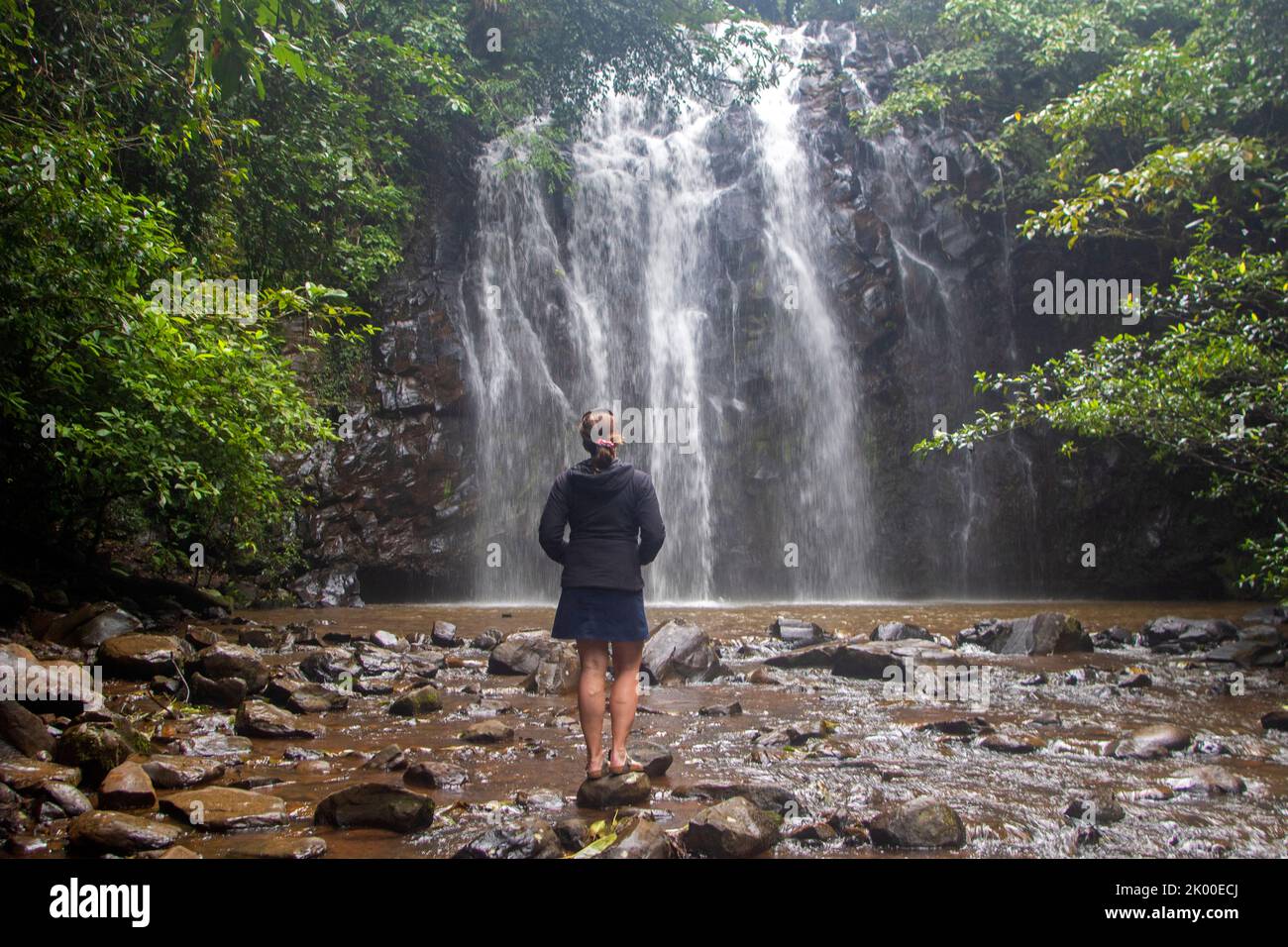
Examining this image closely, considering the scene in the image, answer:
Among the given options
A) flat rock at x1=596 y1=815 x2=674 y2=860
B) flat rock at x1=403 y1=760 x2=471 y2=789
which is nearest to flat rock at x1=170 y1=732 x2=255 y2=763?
flat rock at x1=403 y1=760 x2=471 y2=789

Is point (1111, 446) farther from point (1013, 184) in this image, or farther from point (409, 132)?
point (409, 132)

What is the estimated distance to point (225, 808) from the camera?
365 cm

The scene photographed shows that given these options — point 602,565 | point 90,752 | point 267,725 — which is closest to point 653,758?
point 602,565

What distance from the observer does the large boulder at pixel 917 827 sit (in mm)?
3455

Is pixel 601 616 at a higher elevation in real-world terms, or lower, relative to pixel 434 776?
higher

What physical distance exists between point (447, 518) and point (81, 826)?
13.5 m

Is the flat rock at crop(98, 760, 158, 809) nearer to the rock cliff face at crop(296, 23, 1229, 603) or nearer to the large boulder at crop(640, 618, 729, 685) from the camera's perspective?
the large boulder at crop(640, 618, 729, 685)

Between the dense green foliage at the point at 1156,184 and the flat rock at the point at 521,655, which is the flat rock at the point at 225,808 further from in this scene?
the dense green foliage at the point at 1156,184

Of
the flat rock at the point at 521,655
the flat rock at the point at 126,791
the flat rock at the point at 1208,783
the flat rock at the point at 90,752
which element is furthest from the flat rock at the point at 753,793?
the flat rock at the point at 521,655

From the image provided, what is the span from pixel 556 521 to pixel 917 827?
7.15ft

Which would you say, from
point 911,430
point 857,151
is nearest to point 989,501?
point 911,430

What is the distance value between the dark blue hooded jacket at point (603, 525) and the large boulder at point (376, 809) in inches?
49.5

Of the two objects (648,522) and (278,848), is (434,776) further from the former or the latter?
(648,522)

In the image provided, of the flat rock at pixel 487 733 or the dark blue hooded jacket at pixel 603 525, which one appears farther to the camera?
the flat rock at pixel 487 733
